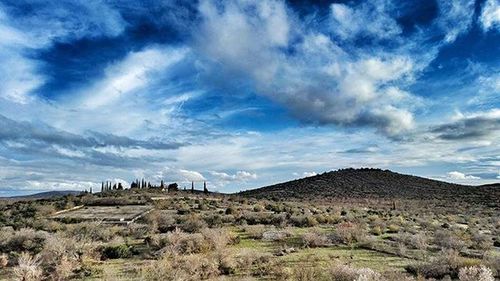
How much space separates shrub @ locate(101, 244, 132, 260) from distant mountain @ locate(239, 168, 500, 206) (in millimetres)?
77349

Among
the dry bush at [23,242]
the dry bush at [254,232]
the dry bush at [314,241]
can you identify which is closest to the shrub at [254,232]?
the dry bush at [254,232]

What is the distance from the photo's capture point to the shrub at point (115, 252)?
59.6ft

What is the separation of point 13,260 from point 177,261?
6533mm

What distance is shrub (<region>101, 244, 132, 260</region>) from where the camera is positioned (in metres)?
18.2

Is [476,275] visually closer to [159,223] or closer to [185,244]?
[185,244]

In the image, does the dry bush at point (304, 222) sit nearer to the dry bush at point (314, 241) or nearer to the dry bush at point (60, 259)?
the dry bush at point (314, 241)

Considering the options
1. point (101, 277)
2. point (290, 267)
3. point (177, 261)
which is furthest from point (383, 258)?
point (101, 277)

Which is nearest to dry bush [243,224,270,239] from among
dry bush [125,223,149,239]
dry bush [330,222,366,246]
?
dry bush [330,222,366,246]

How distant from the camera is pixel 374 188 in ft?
376

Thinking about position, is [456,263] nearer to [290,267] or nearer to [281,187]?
[290,267]

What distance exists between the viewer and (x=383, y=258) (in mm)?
17719

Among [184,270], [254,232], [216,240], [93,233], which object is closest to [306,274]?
[184,270]

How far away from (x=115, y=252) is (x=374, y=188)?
10296 centimetres

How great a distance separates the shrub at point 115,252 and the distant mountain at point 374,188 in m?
77.3
